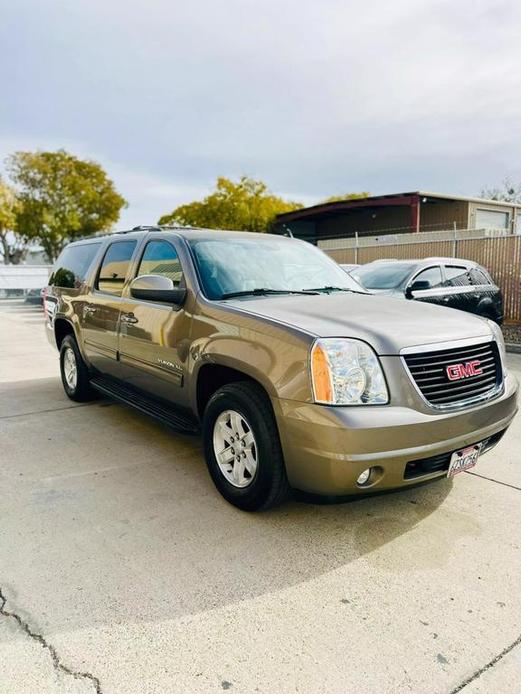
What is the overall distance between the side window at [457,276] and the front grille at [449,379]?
608 cm

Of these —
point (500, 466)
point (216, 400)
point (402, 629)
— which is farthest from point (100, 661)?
point (500, 466)

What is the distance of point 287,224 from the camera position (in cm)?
3825

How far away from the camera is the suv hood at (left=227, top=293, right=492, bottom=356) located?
2.95 meters

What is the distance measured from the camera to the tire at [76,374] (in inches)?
230

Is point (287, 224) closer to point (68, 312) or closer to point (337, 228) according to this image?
point (337, 228)

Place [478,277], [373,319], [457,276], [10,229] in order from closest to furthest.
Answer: [373,319] < [457,276] < [478,277] < [10,229]

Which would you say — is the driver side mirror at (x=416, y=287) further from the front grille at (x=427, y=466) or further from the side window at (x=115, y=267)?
the front grille at (x=427, y=466)

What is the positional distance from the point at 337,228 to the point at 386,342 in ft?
119

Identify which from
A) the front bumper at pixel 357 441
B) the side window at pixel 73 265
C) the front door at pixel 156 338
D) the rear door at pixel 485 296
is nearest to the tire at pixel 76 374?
the side window at pixel 73 265

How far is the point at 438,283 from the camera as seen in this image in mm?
8969

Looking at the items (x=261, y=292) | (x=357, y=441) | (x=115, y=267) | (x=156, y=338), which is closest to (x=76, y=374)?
(x=115, y=267)

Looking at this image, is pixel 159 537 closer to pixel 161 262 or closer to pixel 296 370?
pixel 296 370

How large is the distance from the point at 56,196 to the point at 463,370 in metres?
41.3

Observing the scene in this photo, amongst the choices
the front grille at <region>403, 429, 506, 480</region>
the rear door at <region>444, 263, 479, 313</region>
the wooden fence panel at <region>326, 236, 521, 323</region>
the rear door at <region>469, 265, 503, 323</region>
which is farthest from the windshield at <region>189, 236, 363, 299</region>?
the wooden fence panel at <region>326, 236, 521, 323</region>
